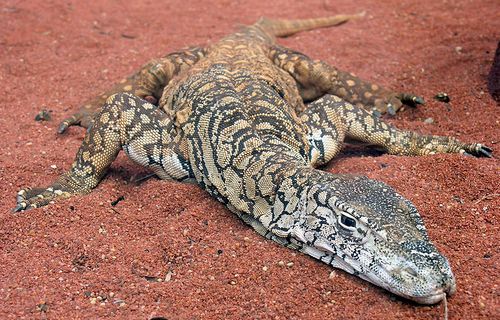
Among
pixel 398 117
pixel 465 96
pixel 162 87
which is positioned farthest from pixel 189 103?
pixel 465 96

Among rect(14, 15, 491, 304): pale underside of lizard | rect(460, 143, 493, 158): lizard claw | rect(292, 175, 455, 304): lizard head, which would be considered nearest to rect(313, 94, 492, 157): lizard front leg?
rect(14, 15, 491, 304): pale underside of lizard

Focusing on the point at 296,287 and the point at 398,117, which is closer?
the point at 296,287

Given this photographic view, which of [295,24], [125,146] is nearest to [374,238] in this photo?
[125,146]

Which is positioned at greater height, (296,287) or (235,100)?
(235,100)

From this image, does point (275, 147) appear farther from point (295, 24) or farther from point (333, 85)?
point (295, 24)

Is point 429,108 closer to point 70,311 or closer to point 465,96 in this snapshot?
point 465,96

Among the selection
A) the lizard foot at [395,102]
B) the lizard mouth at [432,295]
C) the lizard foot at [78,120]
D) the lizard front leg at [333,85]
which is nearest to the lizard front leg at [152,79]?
the lizard foot at [78,120]
